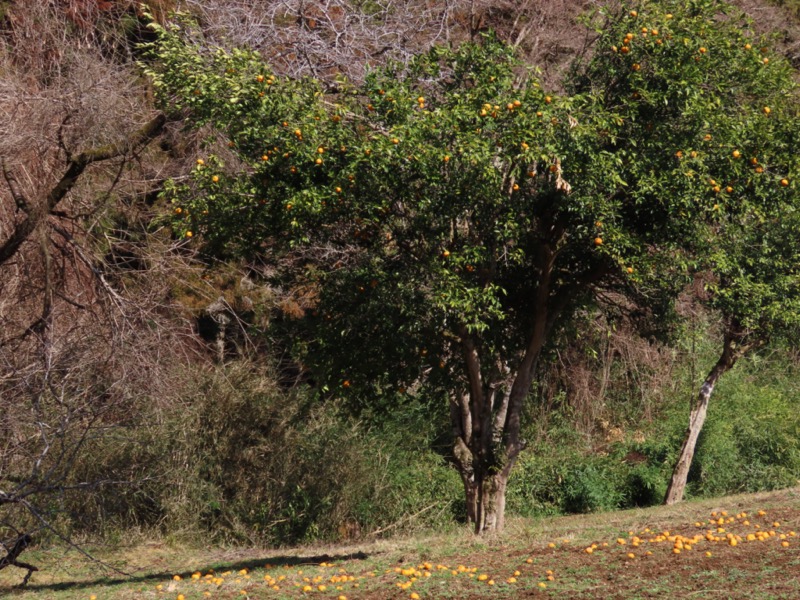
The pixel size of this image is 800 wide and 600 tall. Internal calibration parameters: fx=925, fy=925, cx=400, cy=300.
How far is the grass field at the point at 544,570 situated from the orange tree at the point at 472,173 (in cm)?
178

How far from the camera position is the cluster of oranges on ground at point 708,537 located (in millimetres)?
7545

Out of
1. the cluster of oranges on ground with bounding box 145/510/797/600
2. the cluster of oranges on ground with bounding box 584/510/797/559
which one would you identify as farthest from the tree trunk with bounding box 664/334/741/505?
the cluster of oranges on ground with bounding box 145/510/797/600

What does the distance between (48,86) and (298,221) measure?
6704 millimetres

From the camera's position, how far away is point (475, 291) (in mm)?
7922

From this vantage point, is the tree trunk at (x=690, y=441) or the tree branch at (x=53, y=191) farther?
the tree trunk at (x=690, y=441)

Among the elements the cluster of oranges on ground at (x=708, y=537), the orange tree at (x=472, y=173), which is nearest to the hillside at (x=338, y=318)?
the orange tree at (x=472, y=173)

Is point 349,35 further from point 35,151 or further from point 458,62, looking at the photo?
point 458,62

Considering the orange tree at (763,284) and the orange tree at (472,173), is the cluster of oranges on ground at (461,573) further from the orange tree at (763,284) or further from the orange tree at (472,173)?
the orange tree at (763,284)

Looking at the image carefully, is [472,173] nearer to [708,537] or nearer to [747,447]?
[708,537]

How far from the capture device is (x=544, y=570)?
709cm

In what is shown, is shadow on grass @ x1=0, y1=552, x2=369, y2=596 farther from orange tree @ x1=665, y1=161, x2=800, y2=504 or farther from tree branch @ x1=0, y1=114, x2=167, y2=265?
orange tree @ x1=665, y1=161, x2=800, y2=504

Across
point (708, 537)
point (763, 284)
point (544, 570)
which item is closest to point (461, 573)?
point (544, 570)

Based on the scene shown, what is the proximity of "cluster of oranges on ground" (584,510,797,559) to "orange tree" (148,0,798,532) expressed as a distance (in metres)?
2.23

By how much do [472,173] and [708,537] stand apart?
3.69 m
